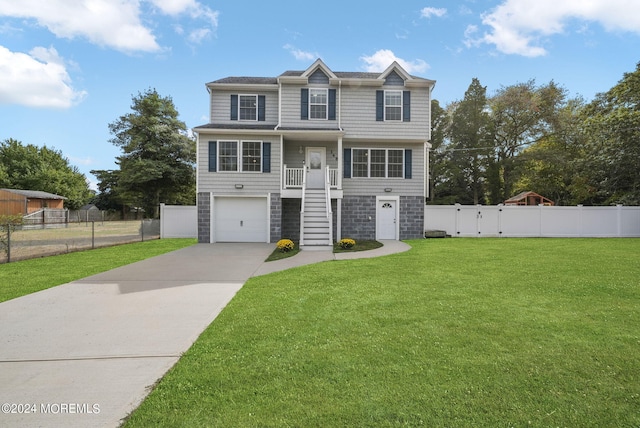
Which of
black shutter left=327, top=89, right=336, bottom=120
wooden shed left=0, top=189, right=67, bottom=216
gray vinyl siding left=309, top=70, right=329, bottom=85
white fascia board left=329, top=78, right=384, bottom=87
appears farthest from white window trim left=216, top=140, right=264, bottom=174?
wooden shed left=0, top=189, right=67, bottom=216

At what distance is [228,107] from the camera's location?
15672 millimetres

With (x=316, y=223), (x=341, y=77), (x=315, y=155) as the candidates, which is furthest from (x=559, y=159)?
(x=316, y=223)

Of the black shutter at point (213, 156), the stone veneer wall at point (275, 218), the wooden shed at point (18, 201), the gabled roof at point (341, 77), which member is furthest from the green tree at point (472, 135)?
the wooden shed at point (18, 201)

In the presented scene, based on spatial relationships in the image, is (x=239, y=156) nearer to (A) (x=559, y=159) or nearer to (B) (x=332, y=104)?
(B) (x=332, y=104)

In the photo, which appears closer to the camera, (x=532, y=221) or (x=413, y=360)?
(x=413, y=360)

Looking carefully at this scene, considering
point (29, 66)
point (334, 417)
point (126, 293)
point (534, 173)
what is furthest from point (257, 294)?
point (534, 173)

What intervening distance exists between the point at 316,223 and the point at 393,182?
464cm

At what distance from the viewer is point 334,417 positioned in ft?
7.70

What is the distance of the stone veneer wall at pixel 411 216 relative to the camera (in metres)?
15.5

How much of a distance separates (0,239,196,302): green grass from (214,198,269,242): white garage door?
11.0ft

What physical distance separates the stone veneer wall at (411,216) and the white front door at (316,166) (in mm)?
4112

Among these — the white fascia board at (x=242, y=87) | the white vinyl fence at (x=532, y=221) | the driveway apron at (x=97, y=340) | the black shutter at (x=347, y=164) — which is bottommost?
the driveway apron at (x=97, y=340)

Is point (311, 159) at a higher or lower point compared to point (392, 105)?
lower

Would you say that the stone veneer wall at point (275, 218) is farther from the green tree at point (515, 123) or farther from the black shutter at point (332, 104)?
the green tree at point (515, 123)
